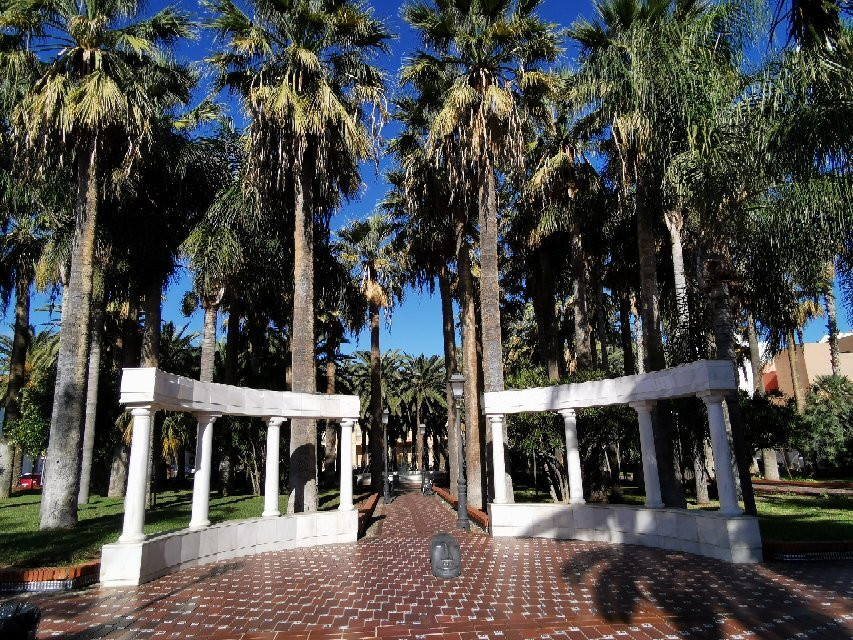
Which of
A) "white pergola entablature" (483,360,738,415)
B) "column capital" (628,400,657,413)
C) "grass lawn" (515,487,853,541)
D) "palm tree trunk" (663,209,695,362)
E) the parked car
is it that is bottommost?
"grass lawn" (515,487,853,541)

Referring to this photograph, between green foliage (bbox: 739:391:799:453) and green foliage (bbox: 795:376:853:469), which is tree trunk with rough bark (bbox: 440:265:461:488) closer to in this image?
green foliage (bbox: 739:391:799:453)

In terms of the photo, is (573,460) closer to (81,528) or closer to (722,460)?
(722,460)

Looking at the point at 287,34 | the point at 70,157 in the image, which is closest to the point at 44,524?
the point at 70,157

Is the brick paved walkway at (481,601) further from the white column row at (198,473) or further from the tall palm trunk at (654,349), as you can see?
the tall palm trunk at (654,349)

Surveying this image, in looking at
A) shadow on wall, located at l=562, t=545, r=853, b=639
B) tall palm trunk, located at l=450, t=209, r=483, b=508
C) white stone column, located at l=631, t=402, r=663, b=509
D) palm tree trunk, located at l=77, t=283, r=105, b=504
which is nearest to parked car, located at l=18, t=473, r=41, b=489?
palm tree trunk, located at l=77, t=283, r=105, b=504

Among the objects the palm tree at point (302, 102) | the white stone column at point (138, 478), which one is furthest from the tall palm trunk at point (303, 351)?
the white stone column at point (138, 478)

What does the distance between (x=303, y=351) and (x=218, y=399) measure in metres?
3.05

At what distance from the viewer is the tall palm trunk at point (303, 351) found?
45.2 feet

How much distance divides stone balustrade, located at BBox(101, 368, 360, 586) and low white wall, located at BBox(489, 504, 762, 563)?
13.4 ft

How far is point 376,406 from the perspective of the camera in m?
25.7

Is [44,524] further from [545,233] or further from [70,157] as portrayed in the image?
[545,233]

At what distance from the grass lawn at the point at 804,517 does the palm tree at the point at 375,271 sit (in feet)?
39.0

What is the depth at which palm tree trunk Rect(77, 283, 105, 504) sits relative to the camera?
17.8 m

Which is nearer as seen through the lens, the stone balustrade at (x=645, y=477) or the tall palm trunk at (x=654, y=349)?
the stone balustrade at (x=645, y=477)
